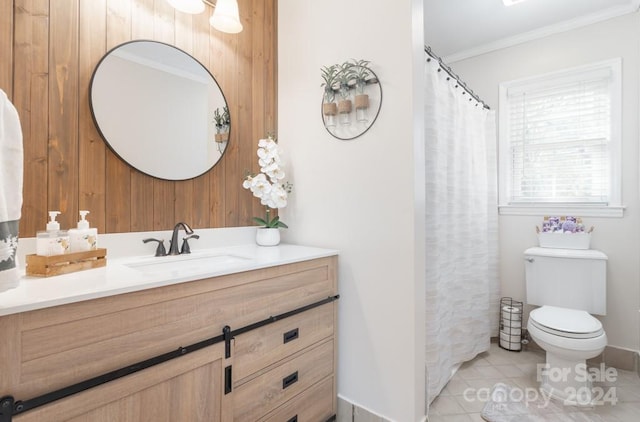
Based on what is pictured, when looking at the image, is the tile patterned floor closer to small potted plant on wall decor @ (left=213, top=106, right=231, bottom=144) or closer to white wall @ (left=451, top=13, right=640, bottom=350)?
white wall @ (left=451, top=13, right=640, bottom=350)

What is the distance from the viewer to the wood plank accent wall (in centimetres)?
113

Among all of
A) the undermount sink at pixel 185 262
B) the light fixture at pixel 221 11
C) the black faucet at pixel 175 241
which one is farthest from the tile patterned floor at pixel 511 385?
the light fixture at pixel 221 11

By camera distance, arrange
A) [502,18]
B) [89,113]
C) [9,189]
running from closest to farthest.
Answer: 1. [9,189]
2. [89,113]
3. [502,18]

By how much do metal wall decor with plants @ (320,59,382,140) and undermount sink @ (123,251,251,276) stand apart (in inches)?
34.2

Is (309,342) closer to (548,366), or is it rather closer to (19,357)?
Result: (19,357)

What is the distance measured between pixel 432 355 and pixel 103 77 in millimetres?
2146

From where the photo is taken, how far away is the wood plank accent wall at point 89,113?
1.13 metres

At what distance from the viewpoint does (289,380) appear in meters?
1.34

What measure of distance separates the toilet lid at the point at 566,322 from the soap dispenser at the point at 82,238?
7.96 ft

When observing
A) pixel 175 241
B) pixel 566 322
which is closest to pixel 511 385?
pixel 566 322

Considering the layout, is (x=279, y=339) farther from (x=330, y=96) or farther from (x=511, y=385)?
(x=511, y=385)

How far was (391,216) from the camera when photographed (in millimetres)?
1491

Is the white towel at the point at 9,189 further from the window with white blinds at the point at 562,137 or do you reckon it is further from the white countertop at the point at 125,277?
the window with white blinds at the point at 562,137

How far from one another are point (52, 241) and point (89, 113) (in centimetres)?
58
